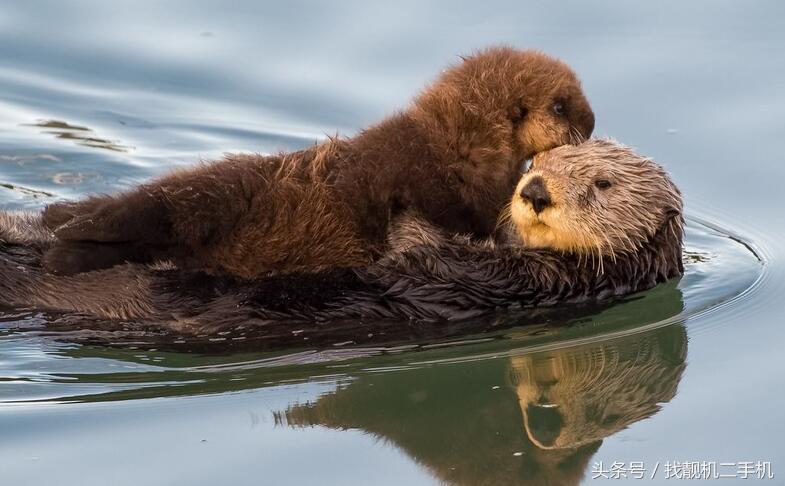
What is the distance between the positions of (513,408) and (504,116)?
1.34 m

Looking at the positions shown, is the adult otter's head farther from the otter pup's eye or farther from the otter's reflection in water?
the otter's reflection in water

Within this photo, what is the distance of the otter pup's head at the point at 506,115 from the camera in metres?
5.78

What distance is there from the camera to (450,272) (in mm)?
5707

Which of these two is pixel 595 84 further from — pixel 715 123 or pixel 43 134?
pixel 43 134

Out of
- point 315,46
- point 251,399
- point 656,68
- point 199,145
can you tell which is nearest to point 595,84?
point 656,68

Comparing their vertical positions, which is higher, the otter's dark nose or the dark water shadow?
the dark water shadow

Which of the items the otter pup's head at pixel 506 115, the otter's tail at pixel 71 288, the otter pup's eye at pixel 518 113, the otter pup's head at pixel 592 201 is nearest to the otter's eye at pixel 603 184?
the otter pup's head at pixel 592 201

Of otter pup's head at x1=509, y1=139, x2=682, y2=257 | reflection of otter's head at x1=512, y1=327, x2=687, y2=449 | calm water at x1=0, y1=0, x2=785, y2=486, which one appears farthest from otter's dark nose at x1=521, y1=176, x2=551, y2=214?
reflection of otter's head at x1=512, y1=327, x2=687, y2=449

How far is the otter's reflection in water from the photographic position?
16.0 ft

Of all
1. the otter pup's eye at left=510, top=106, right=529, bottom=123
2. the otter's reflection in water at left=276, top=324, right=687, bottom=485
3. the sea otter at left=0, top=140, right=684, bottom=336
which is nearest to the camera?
the otter's reflection in water at left=276, top=324, right=687, bottom=485

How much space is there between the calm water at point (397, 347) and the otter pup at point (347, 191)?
1.42ft

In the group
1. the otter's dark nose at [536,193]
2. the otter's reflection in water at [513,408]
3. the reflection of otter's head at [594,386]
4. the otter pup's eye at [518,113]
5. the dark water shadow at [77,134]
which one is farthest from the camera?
the dark water shadow at [77,134]

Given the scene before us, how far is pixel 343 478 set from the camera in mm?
4699

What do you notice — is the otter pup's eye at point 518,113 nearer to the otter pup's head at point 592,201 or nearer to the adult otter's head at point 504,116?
the adult otter's head at point 504,116
